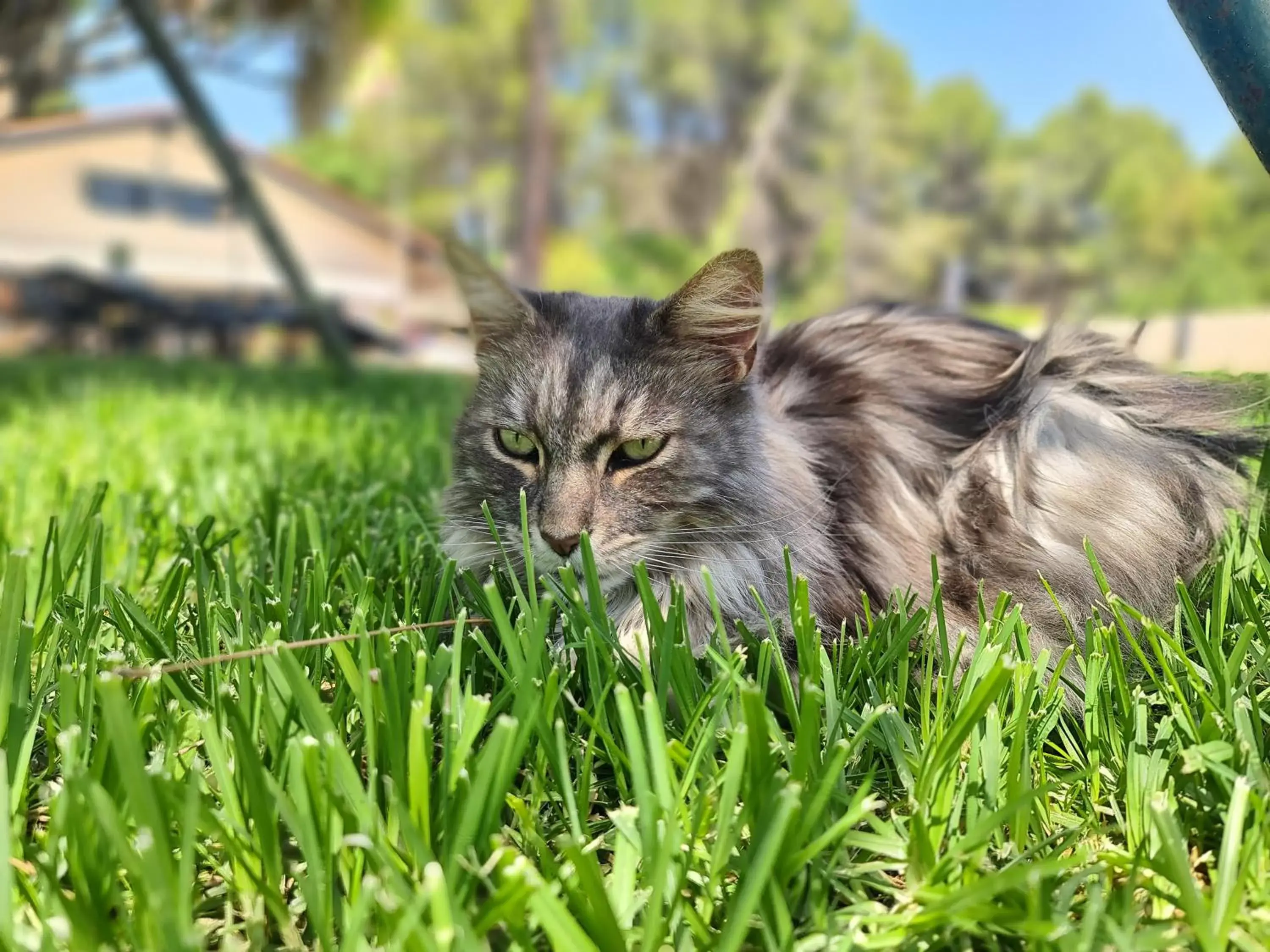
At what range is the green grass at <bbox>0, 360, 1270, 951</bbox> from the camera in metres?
0.92

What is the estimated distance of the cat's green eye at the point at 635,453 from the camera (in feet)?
5.60

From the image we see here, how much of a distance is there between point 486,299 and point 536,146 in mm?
14848

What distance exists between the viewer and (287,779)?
43.9 inches

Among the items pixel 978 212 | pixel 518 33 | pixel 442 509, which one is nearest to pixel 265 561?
pixel 442 509

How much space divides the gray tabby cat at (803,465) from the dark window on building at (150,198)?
27881 millimetres

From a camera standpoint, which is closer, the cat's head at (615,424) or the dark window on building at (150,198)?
the cat's head at (615,424)

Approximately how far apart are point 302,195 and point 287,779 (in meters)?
32.0

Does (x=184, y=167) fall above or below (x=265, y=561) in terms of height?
above

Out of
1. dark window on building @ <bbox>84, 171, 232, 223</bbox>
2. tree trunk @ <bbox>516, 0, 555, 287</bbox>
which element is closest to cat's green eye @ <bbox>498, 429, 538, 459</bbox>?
Answer: tree trunk @ <bbox>516, 0, 555, 287</bbox>

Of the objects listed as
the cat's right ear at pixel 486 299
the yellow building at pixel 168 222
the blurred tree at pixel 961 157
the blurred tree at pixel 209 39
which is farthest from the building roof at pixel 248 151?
the blurred tree at pixel 961 157

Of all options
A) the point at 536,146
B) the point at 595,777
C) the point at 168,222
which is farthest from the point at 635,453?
the point at 168,222

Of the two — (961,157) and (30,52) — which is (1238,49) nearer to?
(30,52)

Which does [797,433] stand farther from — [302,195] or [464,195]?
[464,195]

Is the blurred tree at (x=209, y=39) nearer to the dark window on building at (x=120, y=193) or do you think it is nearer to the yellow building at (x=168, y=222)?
the yellow building at (x=168, y=222)
